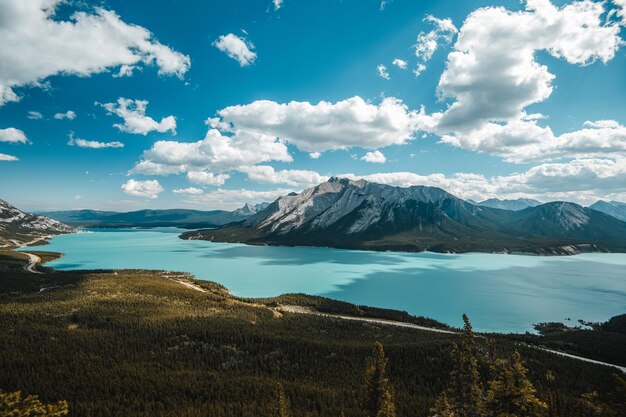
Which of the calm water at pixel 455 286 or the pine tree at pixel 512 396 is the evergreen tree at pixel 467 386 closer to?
the pine tree at pixel 512 396

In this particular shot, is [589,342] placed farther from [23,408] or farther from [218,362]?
[23,408]

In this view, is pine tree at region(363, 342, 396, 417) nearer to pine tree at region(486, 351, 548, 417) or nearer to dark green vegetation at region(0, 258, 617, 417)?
dark green vegetation at region(0, 258, 617, 417)

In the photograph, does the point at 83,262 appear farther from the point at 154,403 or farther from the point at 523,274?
the point at 523,274

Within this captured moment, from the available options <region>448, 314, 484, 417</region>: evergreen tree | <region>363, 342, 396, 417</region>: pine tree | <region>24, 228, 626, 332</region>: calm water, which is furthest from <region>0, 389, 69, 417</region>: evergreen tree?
<region>24, 228, 626, 332</region>: calm water

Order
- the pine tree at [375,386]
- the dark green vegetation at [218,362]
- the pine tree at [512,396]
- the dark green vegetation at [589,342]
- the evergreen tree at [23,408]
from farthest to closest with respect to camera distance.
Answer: the dark green vegetation at [589,342], the dark green vegetation at [218,362], the pine tree at [375,386], the pine tree at [512,396], the evergreen tree at [23,408]

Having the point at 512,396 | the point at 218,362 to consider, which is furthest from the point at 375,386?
the point at 218,362

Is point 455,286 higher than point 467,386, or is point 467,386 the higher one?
point 467,386

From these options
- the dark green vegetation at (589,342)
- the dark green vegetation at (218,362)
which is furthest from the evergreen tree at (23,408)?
the dark green vegetation at (589,342)

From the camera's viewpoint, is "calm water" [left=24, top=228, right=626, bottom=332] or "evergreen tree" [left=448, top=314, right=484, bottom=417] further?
"calm water" [left=24, top=228, right=626, bottom=332]

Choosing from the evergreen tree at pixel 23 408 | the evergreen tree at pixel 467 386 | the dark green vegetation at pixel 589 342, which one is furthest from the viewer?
the dark green vegetation at pixel 589 342
